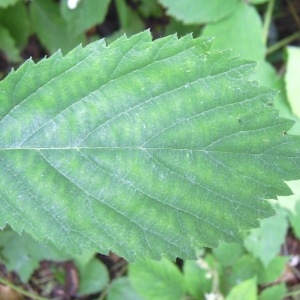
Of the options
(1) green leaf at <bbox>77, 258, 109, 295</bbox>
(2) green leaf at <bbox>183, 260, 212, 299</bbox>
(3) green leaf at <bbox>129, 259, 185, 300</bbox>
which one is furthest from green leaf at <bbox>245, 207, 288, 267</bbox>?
(1) green leaf at <bbox>77, 258, 109, 295</bbox>

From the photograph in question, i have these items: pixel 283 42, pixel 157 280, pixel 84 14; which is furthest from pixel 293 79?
pixel 157 280

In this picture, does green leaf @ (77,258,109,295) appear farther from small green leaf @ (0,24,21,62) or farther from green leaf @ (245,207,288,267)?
small green leaf @ (0,24,21,62)

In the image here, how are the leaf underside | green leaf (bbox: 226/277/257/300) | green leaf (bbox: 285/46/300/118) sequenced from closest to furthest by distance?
1. the leaf underside
2. green leaf (bbox: 226/277/257/300)
3. green leaf (bbox: 285/46/300/118)

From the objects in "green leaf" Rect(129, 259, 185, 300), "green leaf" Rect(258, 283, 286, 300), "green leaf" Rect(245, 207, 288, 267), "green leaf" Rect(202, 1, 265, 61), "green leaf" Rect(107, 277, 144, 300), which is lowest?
"green leaf" Rect(107, 277, 144, 300)

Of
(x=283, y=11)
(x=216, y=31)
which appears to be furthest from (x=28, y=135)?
(x=283, y=11)

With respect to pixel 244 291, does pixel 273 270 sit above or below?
above

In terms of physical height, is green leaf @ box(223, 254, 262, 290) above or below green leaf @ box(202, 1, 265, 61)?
below

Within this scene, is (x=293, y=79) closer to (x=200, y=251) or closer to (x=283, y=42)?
(x=283, y=42)
